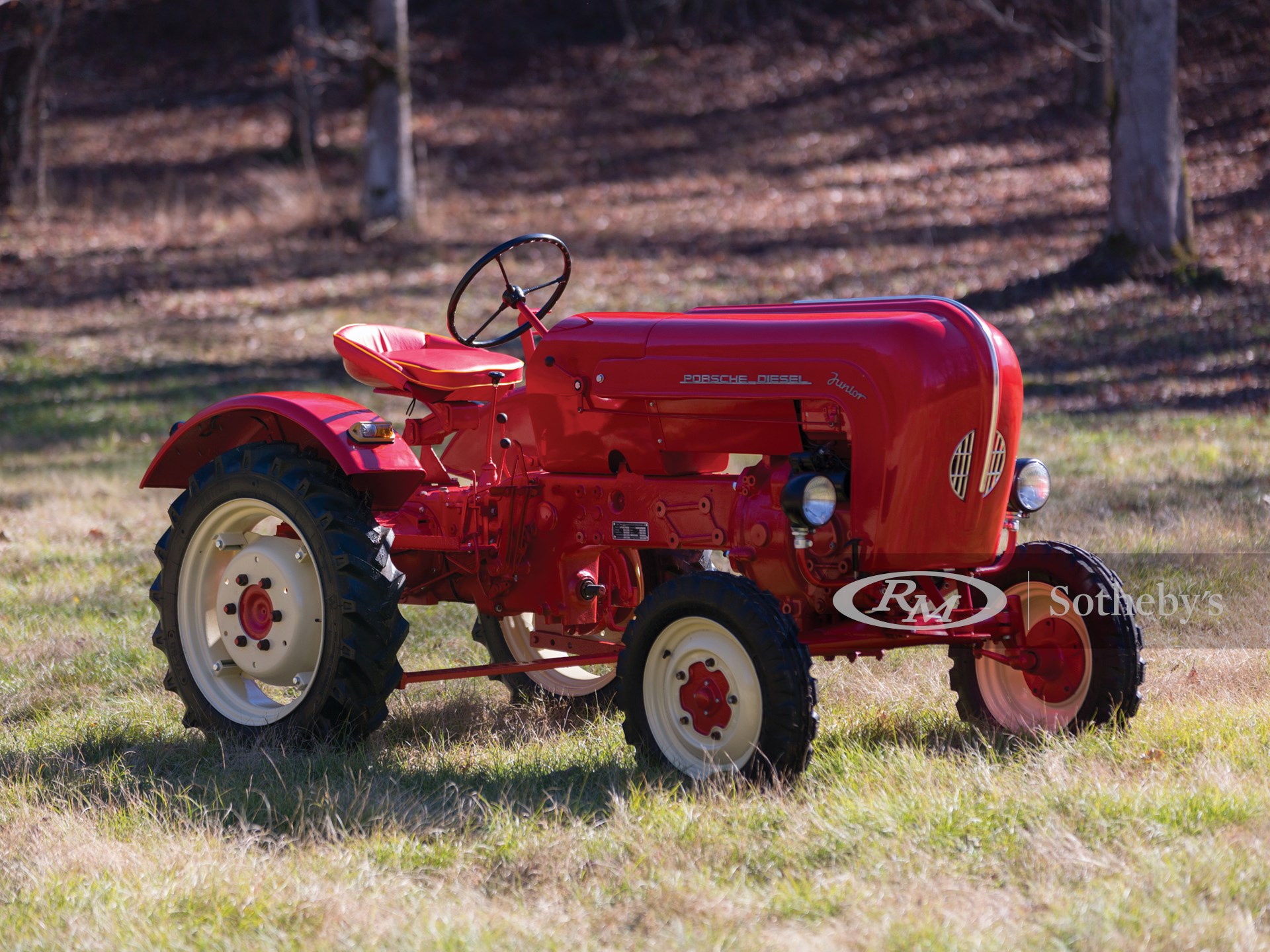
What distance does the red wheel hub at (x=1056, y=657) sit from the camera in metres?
4.23

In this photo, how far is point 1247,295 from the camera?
42.7ft

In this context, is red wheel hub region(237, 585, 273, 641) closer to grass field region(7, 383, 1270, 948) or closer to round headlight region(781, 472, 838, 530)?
grass field region(7, 383, 1270, 948)

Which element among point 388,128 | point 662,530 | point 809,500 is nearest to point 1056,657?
point 809,500

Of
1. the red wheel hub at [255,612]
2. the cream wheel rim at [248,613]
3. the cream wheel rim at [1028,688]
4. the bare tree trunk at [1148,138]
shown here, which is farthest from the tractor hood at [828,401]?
the bare tree trunk at [1148,138]

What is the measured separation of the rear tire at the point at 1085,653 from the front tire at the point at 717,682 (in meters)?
0.88

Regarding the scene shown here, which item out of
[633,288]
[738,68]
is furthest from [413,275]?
[738,68]

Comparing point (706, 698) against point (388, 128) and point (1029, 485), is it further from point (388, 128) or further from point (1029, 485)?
point (388, 128)

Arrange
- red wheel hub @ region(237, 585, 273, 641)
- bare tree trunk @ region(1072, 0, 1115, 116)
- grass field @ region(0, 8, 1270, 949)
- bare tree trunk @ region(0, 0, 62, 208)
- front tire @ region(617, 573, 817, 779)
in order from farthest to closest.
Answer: bare tree trunk @ region(1072, 0, 1115, 116) < bare tree trunk @ region(0, 0, 62, 208) < red wheel hub @ region(237, 585, 273, 641) < front tire @ region(617, 573, 817, 779) < grass field @ region(0, 8, 1270, 949)

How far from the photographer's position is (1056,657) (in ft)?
13.9

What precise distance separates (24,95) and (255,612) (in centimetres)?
1546

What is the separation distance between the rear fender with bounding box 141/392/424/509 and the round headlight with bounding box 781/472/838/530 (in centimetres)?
130

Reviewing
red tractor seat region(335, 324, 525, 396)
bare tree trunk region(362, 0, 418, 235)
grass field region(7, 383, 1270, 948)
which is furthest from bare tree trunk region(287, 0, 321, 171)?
grass field region(7, 383, 1270, 948)

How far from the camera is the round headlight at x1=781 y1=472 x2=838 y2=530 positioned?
3.72 meters

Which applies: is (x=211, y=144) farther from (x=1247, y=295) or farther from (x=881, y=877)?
(x=881, y=877)
